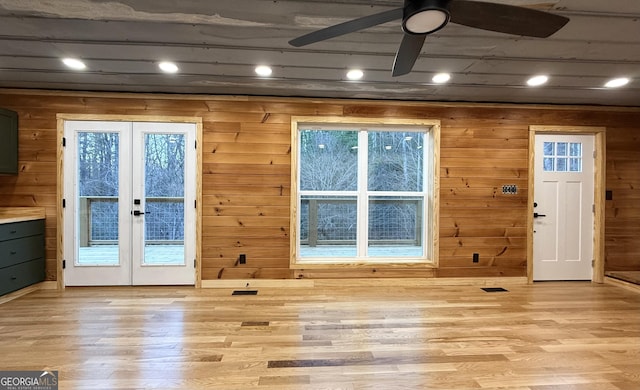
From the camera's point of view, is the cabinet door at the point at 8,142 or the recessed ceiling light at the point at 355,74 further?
the cabinet door at the point at 8,142

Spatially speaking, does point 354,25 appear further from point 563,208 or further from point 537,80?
point 563,208

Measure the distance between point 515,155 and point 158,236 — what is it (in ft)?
15.5

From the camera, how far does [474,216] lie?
168 inches

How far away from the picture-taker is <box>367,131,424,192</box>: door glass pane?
4363 mm

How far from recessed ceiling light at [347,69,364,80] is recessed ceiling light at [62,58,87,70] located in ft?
8.30

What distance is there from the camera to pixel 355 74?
3.27 meters

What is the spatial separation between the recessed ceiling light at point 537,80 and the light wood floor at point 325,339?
7.83 ft

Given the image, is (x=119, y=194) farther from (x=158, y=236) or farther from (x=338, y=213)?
(x=338, y=213)

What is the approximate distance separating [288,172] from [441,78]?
2.03 m

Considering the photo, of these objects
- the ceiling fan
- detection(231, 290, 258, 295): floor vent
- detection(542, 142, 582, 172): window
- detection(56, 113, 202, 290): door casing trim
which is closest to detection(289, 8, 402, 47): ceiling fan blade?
the ceiling fan

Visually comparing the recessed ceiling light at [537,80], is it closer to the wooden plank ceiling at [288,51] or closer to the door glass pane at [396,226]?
the wooden plank ceiling at [288,51]

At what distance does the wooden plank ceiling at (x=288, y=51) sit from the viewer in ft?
6.95

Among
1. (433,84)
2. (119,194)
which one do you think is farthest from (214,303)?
(433,84)

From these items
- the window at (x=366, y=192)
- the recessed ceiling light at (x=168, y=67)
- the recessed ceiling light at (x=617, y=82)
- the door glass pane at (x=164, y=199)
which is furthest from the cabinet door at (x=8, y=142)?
the recessed ceiling light at (x=617, y=82)
